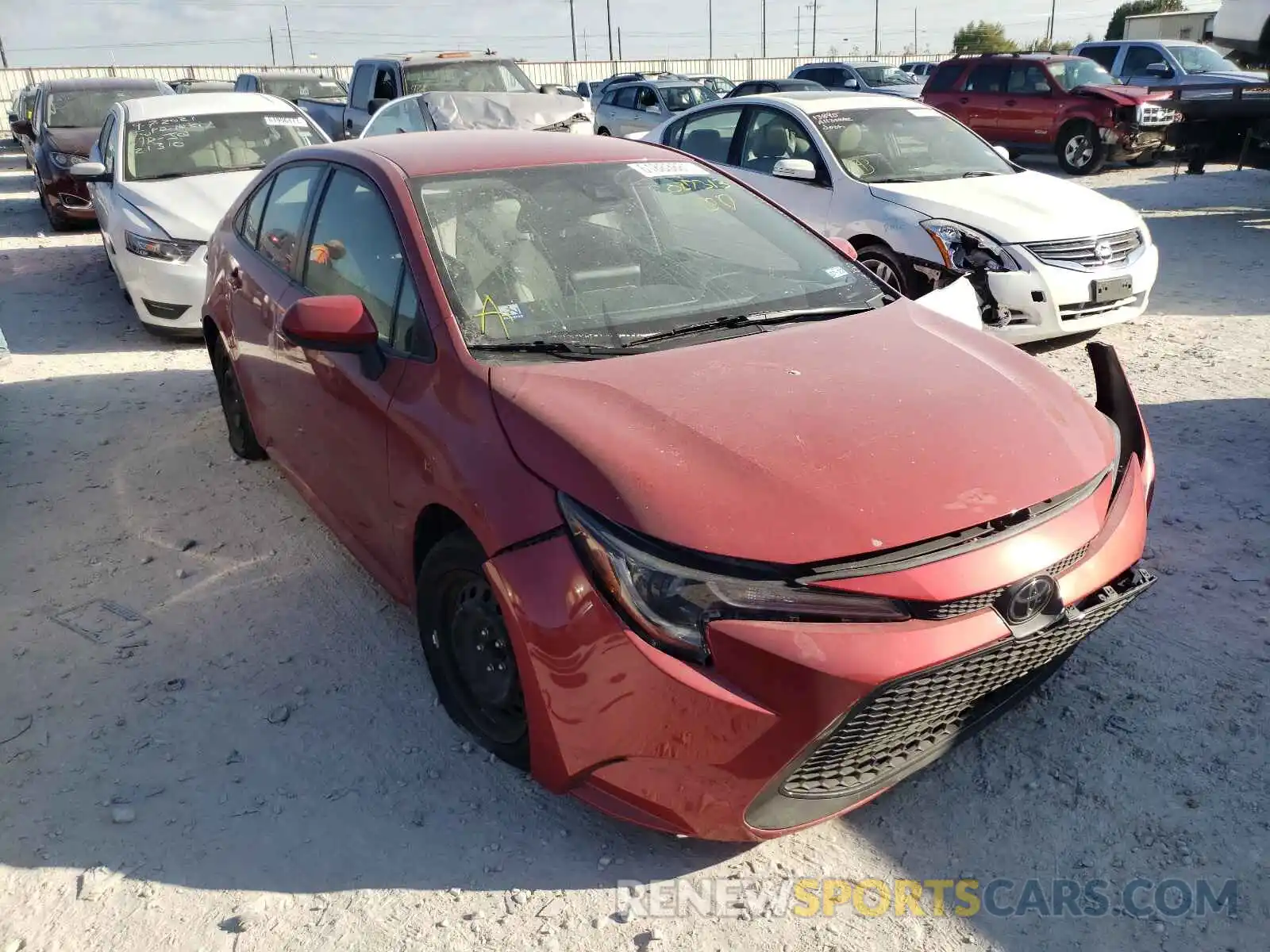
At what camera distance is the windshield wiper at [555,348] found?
288cm

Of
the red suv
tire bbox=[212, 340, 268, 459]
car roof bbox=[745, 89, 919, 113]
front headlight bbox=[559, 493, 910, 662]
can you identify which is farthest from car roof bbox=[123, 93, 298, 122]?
the red suv

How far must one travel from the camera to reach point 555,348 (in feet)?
9.53

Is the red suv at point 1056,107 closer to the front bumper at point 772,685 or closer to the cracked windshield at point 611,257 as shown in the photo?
the cracked windshield at point 611,257

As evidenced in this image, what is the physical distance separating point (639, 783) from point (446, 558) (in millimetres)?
861

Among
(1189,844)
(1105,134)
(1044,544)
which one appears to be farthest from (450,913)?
(1105,134)

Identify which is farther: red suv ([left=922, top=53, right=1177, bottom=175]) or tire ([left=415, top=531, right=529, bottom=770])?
red suv ([left=922, top=53, right=1177, bottom=175])

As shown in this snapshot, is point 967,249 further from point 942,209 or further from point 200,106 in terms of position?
point 200,106

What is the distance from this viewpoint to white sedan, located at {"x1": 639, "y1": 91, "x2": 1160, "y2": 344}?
6051mm

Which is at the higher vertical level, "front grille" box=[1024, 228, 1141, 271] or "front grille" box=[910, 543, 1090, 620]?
"front grille" box=[910, 543, 1090, 620]

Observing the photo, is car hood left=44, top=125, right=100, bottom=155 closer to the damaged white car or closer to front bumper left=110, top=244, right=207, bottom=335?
the damaged white car

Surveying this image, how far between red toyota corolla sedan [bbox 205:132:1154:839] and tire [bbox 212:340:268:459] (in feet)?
4.62

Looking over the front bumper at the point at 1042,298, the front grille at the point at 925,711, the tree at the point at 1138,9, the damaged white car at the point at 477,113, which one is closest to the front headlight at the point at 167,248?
the damaged white car at the point at 477,113

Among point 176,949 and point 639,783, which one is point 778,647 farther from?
point 176,949

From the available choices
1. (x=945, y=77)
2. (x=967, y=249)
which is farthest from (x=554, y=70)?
(x=967, y=249)
